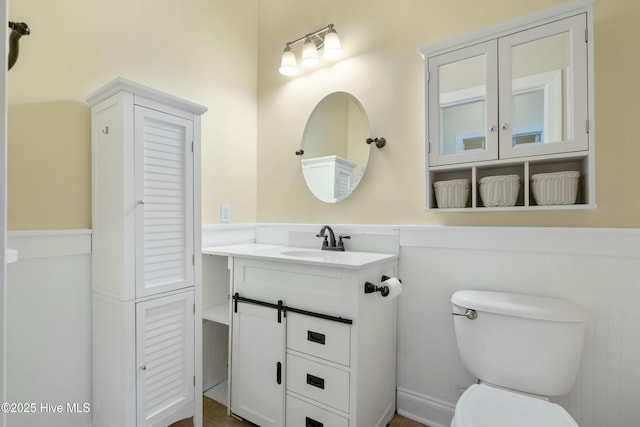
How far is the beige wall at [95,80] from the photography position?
4.25ft

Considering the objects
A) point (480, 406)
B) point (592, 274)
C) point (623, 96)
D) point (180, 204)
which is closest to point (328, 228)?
point (180, 204)

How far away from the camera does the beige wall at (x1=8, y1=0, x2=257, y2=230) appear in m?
1.29

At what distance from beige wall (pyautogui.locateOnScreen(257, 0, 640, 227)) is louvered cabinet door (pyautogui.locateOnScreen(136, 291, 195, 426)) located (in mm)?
988

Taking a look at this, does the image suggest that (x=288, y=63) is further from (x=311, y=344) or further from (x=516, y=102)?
(x=311, y=344)

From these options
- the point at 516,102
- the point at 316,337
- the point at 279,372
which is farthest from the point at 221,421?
the point at 516,102

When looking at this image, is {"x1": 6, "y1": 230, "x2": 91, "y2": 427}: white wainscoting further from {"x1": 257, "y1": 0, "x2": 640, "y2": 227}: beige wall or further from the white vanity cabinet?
Result: {"x1": 257, "y1": 0, "x2": 640, "y2": 227}: beige wall

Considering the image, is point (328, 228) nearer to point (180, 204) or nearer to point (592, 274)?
point (180, 204)

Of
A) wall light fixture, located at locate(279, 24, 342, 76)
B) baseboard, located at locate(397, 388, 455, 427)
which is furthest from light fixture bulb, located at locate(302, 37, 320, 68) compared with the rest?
baseboard, located at locate(397, 388, 455, 427)

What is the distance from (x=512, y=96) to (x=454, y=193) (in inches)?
18.7

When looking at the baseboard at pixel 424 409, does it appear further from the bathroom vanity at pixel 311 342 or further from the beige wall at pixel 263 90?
the beige wall at pixel 263 90

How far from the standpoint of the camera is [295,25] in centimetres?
222

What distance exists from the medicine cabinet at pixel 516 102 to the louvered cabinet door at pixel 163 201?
1.19 meters

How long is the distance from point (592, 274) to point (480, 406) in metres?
0.77

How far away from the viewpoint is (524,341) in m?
1.21
